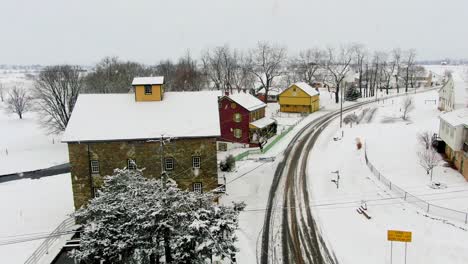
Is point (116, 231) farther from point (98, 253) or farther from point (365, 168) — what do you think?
point (365, 168)

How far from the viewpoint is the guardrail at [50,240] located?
76.9 feet

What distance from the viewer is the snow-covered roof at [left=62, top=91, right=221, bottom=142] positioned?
96.8 feet

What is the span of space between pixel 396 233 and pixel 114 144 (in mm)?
19974

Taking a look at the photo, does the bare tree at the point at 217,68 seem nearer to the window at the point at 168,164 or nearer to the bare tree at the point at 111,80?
the bare tree at the point at 111,80

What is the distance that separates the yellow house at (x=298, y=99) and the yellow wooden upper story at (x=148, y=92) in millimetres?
43198

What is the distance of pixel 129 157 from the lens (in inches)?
1168

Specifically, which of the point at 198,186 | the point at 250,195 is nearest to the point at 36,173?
the point at 198,186

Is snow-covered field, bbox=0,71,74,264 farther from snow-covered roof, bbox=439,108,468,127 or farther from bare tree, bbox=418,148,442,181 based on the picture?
snow-covered roof, bbox=439,108,468,127

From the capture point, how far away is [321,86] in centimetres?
12238

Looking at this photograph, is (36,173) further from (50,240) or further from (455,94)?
(455,94)

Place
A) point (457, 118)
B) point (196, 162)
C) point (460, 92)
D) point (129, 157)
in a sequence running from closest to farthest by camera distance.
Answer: point (129, 157)
point (196, 162)
point (457, 118)
point (460, 92)

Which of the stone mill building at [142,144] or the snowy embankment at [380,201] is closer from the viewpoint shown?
the snowy embankment at [380,201]

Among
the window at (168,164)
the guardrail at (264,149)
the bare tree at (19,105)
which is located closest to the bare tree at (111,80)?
the bare tree at (19,105)

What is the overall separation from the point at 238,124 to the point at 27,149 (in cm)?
3136
